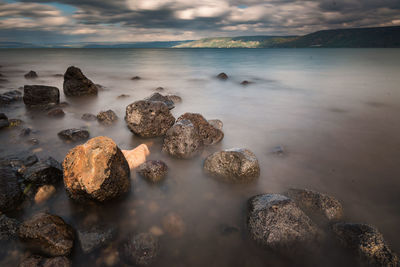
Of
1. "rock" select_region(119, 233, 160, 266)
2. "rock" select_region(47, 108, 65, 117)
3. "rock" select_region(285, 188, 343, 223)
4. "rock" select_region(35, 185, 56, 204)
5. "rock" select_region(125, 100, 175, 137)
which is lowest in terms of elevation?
"rock" select_region(47, 108, 65, 117)

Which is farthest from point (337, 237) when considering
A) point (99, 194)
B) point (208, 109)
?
point (208, 109)

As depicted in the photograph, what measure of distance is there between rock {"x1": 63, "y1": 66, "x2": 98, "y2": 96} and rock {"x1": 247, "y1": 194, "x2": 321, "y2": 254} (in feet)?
42.5

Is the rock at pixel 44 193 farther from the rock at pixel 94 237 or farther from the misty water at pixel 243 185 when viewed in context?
the rock at pixel 94 237

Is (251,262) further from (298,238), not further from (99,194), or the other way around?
(99,194)

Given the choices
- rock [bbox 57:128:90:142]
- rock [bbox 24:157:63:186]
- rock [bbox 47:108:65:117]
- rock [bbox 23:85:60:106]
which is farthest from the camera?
rock [bbox 23:85:60:106]

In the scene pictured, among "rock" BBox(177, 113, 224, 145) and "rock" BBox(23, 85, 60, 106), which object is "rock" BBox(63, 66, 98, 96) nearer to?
"rock" BBox(23, 85, 60, 106)

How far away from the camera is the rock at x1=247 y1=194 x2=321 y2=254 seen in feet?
10.5

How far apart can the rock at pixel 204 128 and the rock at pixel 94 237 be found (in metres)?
3.51

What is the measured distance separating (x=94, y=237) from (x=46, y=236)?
2.05ft

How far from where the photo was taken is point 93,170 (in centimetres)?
367

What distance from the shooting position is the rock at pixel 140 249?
3.08 metres

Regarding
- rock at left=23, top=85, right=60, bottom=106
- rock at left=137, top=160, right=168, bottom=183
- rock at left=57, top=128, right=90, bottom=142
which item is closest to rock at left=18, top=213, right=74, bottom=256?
rock at left=137, top=160, right=168, bottom=183

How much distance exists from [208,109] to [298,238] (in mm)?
8449

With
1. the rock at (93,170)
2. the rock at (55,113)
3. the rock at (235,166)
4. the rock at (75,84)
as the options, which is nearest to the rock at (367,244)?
the rock at (235,166)
